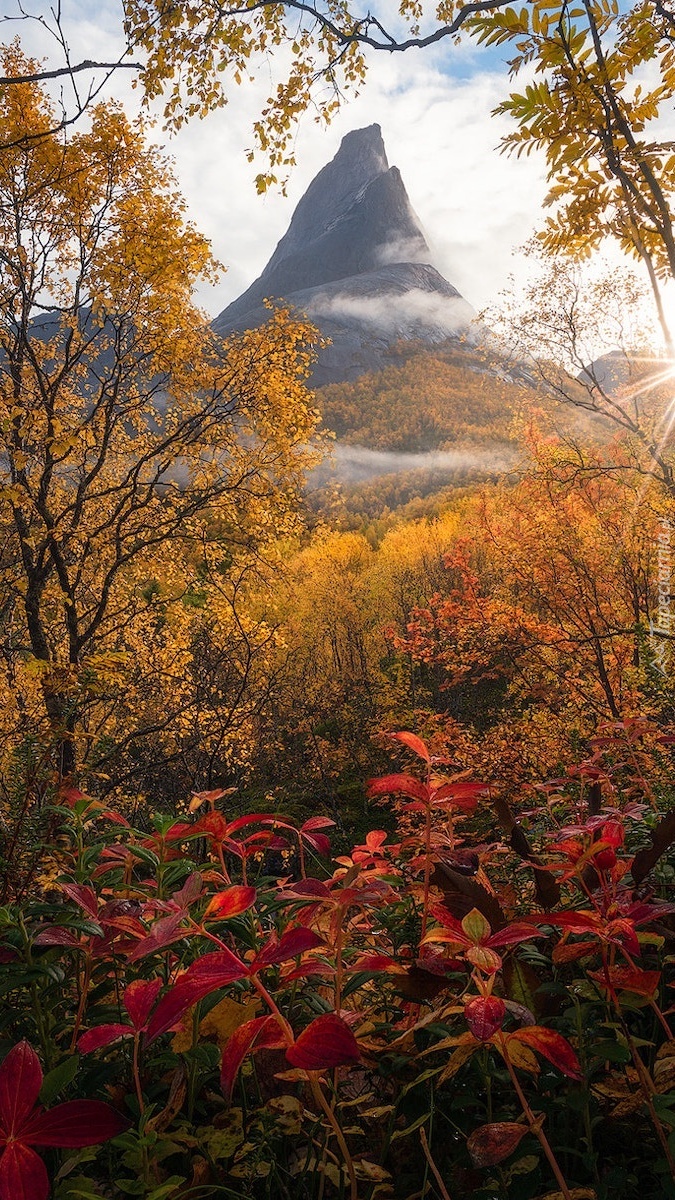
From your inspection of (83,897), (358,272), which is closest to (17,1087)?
(83,897)

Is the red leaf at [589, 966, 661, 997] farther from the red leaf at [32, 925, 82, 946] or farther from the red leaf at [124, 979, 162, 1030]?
the red leaf at [32, 925, 82, 946]

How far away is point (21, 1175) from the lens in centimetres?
62

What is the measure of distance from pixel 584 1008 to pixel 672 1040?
0.13m

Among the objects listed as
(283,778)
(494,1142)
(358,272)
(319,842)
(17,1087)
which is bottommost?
(283,778)

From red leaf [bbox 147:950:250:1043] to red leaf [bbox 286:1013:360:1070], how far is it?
10 cm

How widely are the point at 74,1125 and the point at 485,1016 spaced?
0.47 m

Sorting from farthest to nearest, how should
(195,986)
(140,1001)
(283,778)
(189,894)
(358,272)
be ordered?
(358,272) → (283,778) → (189,894) → (140,1001) → (195,986)

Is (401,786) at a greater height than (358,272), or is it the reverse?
(358,272)

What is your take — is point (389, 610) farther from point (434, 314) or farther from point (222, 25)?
point (434, 314)

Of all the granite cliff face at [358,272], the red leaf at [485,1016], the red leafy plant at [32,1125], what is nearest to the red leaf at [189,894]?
the red leafy plant at [32,1125]

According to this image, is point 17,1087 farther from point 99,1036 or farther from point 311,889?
point 311,889

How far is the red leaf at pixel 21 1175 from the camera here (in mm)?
609

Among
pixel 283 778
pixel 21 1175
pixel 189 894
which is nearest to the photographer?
pixel 21 1175

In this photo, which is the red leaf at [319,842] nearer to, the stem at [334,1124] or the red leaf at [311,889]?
the red leaf at [311,889]
